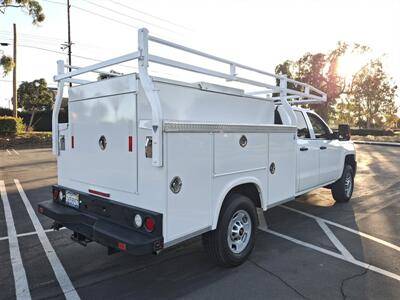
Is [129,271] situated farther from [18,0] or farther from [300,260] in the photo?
[18,0]

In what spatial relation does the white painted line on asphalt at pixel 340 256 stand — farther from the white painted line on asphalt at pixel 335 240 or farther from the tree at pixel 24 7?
the tree at pixel 24 7

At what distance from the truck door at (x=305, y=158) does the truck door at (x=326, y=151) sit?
235mm

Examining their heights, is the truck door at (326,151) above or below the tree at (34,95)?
below

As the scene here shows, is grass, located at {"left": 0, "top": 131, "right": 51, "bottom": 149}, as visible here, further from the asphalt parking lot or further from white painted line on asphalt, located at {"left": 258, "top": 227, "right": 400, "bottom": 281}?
white painted line on asphalt, located at {"left": 258, "top": 227, "right": 400, "bottom": 281}

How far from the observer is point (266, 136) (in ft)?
15.6

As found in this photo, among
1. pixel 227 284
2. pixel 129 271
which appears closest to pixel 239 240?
pixel 227 284

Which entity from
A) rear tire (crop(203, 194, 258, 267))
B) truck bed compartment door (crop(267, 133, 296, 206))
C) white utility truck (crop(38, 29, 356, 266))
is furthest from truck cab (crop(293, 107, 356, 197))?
rear tire (crop(203, 194, 258, 267))

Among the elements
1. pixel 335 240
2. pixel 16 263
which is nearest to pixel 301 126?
pixel 335 240

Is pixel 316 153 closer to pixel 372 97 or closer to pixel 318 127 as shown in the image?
pixel 318 127

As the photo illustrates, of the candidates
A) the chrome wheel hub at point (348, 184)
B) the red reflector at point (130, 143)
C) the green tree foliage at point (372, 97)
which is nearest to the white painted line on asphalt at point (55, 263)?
the red reflector at point (130, 143)

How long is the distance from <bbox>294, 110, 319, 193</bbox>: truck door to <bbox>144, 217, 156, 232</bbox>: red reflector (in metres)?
3.03

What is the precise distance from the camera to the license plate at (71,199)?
4449 mm

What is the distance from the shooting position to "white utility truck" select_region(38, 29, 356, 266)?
3465 millimetres

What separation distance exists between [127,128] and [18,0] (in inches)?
824
